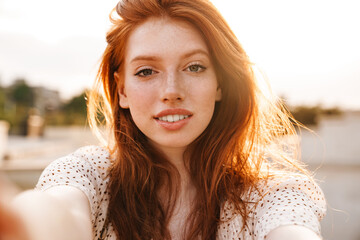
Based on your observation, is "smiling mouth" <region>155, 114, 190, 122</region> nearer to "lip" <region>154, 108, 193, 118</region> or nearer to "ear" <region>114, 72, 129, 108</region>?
"lip" <region>154, 108, 193, 118</region>

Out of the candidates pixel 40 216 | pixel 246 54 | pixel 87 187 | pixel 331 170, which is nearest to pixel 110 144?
pixel 87 187

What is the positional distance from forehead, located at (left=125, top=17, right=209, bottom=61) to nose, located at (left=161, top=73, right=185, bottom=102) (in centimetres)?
13

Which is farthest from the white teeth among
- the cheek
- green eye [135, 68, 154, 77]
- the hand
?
the hand

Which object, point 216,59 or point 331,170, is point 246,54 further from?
point 331,170

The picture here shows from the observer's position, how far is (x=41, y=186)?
1572 mm

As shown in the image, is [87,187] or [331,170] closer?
[87,187]

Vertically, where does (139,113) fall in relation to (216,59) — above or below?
below

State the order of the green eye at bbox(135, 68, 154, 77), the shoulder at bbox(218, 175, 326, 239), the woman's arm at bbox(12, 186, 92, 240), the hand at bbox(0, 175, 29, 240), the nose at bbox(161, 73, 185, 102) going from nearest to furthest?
the hand at bbox(0, 175, 29, 240) → the woman's arm at bbox(12, 186, 92, 240) → the shoulder at bbox(218, 175, 326, 239) → the nose at bbox(161, 73, 185, 102) → the green eye at bbox(135, 68, 154, 77)

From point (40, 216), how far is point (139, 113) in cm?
109

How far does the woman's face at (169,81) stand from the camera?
1.79 m

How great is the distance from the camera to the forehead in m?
1.78

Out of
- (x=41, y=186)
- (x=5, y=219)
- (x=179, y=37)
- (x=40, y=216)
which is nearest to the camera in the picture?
(x=5, y=219)

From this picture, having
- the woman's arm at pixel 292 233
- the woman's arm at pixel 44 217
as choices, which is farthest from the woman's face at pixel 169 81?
the woman's arm at pixel 44 217

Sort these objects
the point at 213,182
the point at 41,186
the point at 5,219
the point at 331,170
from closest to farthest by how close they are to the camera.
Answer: the point at 5,219, the point at 41,186, the point at 213,182, the point at 331,170
